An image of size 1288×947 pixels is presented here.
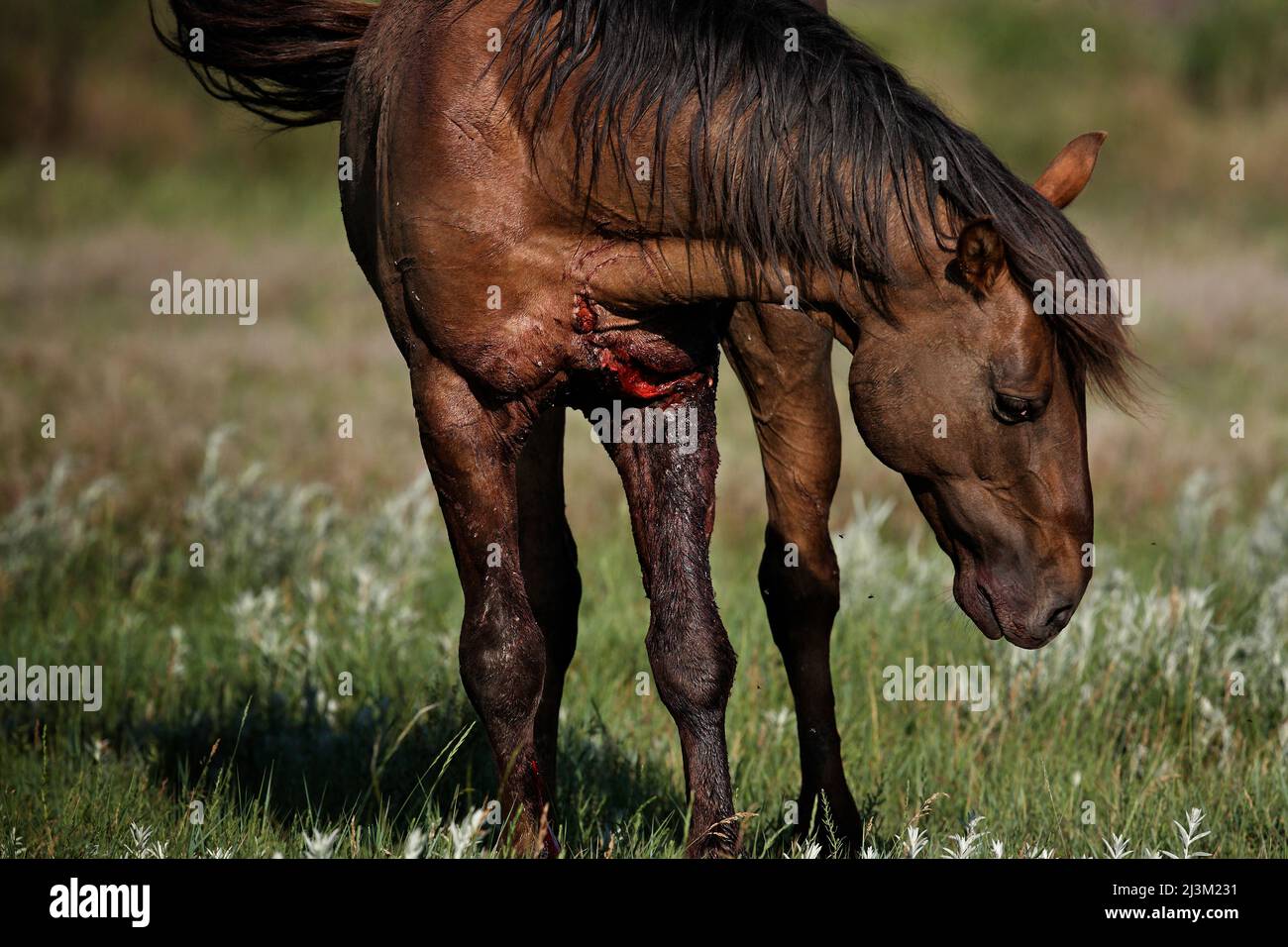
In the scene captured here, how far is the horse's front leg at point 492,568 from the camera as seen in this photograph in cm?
387

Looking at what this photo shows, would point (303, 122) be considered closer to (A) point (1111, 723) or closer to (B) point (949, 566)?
(A) point (1111, 723)

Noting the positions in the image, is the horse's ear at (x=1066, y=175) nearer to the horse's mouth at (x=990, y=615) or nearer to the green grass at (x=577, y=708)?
the horse's mouth at (x=990, y=615)

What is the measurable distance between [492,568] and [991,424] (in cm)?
124

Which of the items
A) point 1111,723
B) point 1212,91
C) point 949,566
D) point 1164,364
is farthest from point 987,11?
point 1111,723

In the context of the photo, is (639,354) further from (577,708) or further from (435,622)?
(435,622)

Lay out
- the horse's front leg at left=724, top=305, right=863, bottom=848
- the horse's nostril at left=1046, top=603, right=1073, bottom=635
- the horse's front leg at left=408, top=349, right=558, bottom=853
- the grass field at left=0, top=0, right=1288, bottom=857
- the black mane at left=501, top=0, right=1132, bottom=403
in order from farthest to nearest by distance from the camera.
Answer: the grass field at left=0, top=0, right=1288, bottom=857 < the horse's front leg at left=724, top=305, right=863, bottom=848 < the horse's front leg at left=408, top=349, right=558, bottom=853 < the horse's nostril at left=1046, top=603, right=1073, bottom=635 < the black mane at left=501, top=0, right=1132, bottom=403

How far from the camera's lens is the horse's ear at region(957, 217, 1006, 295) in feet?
10.9

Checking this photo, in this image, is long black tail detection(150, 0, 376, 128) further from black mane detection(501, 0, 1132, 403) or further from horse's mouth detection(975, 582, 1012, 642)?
horse's mouth detection(975, 582, 1012, 642)

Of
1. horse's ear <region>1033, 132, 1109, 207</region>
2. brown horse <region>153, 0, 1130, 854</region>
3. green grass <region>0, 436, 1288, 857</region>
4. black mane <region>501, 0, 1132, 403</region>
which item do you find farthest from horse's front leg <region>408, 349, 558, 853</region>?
horse's ear <region>1033, 132, 1109, 207</region>

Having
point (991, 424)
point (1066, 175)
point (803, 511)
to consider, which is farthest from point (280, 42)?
point (991, 424)

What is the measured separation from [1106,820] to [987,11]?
1833 centimetres

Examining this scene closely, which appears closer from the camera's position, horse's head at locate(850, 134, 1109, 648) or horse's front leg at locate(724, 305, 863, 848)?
horse's head at locate(850, 134, 1109, 648)

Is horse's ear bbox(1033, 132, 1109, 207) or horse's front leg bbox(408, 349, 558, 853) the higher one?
horse's ear bbox(1033, 132, 1109, 207)

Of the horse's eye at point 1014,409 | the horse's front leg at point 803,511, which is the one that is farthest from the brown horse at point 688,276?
the horse's front leg at point 803,511
